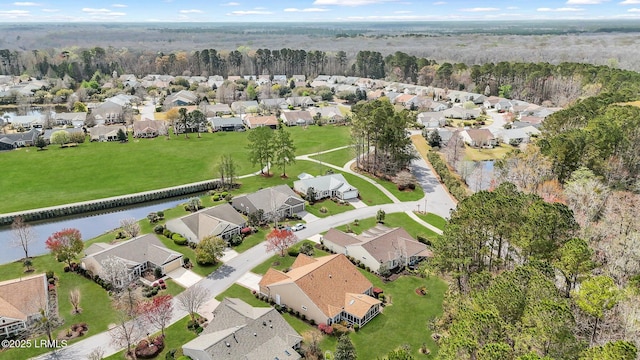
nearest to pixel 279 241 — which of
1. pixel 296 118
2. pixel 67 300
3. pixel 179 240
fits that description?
pixel 179 240

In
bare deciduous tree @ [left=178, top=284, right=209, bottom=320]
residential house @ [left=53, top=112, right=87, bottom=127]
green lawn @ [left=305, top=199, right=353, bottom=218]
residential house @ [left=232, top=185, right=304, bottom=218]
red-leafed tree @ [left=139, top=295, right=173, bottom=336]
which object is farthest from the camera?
residential house @ [left=53, top=112, right=87, bottom=127]

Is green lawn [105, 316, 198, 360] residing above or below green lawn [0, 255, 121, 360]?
below

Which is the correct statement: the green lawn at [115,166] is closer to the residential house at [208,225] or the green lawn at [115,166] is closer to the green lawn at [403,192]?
the residential house at [208,225]

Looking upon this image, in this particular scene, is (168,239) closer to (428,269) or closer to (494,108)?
(428,269)

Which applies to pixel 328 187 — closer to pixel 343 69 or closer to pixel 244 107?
pixel 244 107

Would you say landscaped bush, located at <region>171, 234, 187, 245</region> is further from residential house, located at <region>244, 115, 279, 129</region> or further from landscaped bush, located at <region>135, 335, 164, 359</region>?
residential house, located at <region>244, 115, 279, 129</region>

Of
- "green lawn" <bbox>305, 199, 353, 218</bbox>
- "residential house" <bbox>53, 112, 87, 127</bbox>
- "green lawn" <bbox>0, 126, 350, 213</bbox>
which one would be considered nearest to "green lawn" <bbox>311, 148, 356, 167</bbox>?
"green lawn" <bbox>0, 126, 350, 213</bbox>

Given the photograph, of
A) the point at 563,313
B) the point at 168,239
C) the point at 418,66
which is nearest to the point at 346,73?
the point at 418,66
